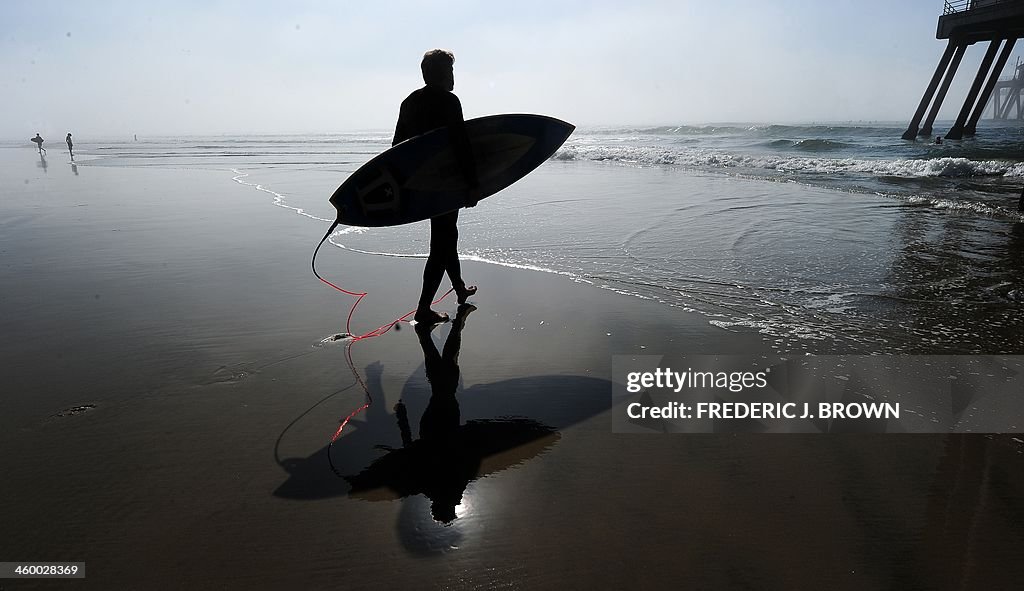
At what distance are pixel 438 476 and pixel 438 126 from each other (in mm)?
2697

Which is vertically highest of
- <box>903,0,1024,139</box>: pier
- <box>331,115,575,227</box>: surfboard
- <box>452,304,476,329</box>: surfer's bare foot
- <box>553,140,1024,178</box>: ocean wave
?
<box>903,0,1024,139</box>: pier

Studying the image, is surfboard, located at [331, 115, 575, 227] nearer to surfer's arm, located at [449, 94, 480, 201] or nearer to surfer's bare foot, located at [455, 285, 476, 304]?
surfer's arm, located at [449, 94, 480, 201]

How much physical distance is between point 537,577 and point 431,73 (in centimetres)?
322

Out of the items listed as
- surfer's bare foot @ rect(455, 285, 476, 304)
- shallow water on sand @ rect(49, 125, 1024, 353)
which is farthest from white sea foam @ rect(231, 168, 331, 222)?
surfer's bare foot @ rect(455, 285, 476, 304)

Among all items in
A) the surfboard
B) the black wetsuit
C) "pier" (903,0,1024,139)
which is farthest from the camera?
"pier" (903,0,1024,139)

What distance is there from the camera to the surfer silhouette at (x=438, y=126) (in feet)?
12.2

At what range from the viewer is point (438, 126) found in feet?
13.0

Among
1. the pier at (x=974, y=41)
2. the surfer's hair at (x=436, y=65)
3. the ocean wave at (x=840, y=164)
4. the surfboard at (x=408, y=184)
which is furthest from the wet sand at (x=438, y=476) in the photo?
the pier at (x=974, y=41)

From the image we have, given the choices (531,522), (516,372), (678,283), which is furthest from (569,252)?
(531,522)

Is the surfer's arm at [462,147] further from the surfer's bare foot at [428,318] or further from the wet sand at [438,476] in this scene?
the wet sand at [438,476]

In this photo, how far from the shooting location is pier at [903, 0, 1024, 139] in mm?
21078

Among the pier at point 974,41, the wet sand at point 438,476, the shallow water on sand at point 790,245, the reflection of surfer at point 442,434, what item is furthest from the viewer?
the pier at point 974,41

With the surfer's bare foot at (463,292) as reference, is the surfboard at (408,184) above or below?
above

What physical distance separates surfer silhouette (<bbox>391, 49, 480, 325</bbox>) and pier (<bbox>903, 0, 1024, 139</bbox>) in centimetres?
2608
